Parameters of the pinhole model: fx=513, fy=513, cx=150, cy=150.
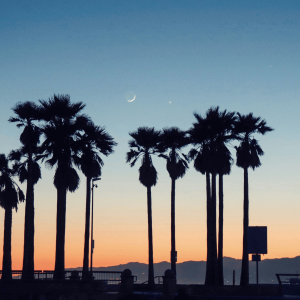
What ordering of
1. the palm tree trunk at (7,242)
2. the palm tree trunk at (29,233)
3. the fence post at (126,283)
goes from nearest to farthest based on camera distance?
the fence post at (126,283), the palm tree trunk at (29,233), the palm tree trunk at (7,242)

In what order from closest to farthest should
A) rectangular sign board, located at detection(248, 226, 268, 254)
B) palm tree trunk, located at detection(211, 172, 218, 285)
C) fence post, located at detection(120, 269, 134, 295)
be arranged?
rectangular sign board, located at detection(248, 226, 268, 254) → fence post, located at detection(120, 269, 134, 295) → palm tree trunk, located at detection(211, 172, 218, 285)

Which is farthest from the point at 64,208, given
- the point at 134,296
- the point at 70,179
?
the point at 134,296

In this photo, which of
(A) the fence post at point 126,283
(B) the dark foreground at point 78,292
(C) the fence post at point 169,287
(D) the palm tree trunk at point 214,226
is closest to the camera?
(C) the fence post at point 169,287

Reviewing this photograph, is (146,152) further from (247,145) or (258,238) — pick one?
(258,238)

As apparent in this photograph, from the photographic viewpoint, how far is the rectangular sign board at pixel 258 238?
866 inches

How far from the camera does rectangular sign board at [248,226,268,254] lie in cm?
2200

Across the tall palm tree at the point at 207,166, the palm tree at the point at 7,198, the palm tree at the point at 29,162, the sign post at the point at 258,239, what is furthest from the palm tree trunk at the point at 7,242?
the sign post at the point at 258,239

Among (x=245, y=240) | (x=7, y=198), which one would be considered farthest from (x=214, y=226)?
(x=7, y=198)

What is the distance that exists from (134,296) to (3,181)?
29.2 meters

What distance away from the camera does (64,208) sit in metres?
38.6

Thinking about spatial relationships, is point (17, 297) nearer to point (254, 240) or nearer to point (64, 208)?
point (64, 208)

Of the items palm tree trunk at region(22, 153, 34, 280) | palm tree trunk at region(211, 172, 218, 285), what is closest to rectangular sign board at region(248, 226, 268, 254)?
palm tree trunk at region(22, 153, 34, 280)

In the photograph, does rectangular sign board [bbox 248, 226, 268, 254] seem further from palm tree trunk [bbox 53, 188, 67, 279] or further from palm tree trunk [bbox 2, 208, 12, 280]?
palm tree trunk [bbox 2, 208, 12, 280]

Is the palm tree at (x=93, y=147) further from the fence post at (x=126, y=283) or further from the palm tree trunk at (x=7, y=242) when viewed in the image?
the palm tree trunk at (x=7, y=242)
